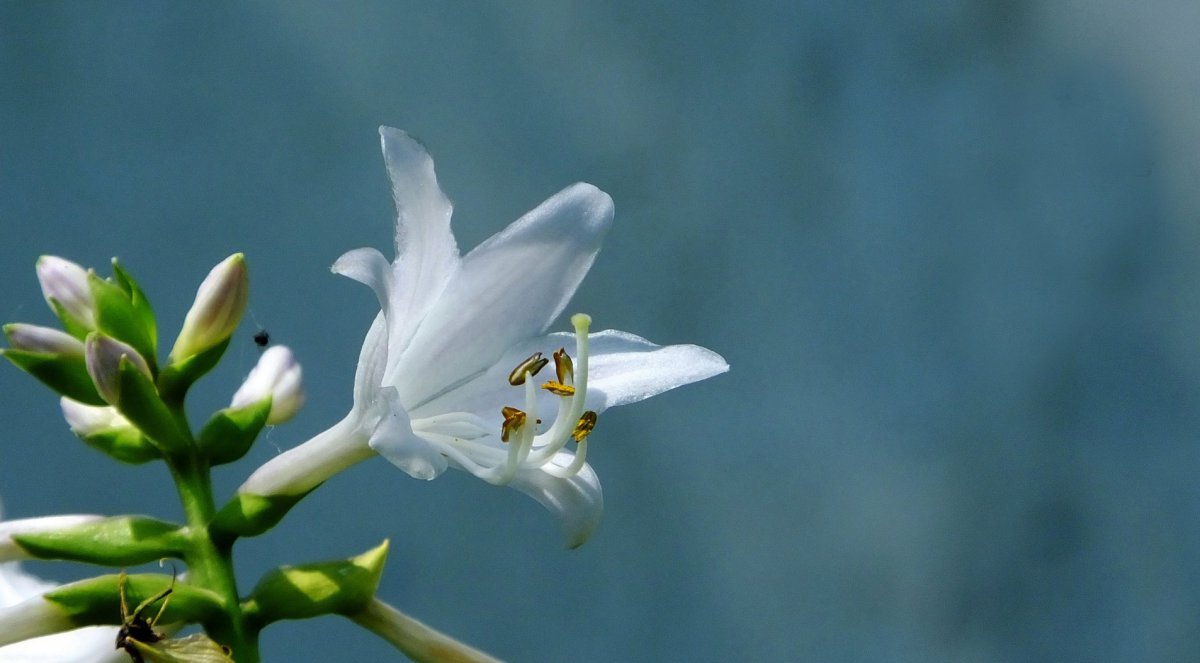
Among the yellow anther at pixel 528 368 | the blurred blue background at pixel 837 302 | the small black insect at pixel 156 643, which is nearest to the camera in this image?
the small black insect at pixel 156 643

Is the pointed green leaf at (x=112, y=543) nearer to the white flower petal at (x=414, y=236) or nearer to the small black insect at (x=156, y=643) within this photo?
the small black insect at (x=156, y=643)

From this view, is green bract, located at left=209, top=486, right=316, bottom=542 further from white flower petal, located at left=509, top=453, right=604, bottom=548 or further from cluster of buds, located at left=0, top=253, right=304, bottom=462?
white flower petal, located at left=509, top=453, right=604, bottom=548

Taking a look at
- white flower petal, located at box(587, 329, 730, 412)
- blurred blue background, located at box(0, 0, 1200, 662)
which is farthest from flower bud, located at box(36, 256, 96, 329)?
blurred blue background, located at box(0, 0, 1200, 662)

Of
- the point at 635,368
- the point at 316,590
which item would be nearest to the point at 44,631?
the point at 316,590

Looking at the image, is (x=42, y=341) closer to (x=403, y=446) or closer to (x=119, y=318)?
(x=119, y=318)

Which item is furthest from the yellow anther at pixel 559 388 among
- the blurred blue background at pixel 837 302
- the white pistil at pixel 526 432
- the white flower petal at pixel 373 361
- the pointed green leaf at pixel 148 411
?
the blurred blue background at pixel 837 302

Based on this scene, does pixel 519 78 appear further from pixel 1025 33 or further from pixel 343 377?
pixel 1025 33

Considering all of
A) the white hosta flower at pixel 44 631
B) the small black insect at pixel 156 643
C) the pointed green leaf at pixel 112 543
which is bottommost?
the small black insect at pixel 156 643

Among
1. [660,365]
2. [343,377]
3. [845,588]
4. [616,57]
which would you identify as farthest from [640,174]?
[660,365]
